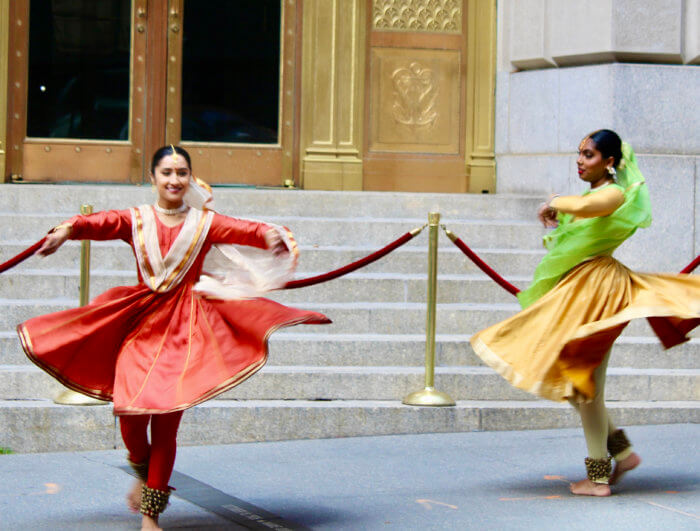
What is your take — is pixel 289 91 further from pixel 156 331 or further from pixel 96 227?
pixel 156 331

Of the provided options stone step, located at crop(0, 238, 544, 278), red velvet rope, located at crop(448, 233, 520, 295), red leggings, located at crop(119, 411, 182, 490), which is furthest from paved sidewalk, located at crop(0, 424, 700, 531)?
stone step, located at crop(0, 238, 544, 278)

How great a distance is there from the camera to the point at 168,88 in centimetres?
1172

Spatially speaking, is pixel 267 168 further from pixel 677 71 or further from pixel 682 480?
pixel 682 480

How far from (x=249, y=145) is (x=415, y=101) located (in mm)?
1654

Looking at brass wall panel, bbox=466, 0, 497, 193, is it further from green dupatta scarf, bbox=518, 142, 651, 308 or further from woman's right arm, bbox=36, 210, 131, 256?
woman's right arm, bbox=36, 210, 131, 256

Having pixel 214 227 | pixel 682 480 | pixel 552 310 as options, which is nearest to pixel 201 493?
pixel 214 227

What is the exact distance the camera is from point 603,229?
628cm

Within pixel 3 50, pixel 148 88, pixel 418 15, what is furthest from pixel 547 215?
pixel 3 50

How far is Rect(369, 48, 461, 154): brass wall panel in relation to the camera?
11891 mm

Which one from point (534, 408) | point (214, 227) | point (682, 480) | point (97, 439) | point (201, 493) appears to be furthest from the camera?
point (534, 408)

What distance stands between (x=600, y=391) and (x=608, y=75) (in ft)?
15.9

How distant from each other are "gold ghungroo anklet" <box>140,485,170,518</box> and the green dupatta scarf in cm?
237

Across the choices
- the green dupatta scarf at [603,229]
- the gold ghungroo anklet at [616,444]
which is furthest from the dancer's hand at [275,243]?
the gold ghungroo anklet at [616,444]

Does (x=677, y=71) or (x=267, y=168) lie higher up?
(x=677, y=71)
